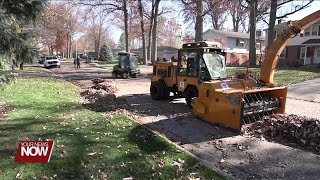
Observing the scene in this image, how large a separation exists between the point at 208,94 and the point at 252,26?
26705 mm

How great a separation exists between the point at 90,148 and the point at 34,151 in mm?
2307

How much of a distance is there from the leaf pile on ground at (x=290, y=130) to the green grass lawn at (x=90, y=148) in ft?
9.26

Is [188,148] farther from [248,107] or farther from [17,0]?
[17,0]

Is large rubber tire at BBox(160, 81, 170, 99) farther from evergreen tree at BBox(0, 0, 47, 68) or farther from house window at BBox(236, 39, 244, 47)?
house window at BBox(236, 39, 244, 47)

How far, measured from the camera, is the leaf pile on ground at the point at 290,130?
26.1 feet

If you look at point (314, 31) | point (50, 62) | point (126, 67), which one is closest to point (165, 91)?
point (126, 67)

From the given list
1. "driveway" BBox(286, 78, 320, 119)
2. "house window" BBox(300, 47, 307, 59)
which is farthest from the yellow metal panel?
"house window" BBox(300, 47, 307, 59)

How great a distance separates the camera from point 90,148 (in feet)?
22.4

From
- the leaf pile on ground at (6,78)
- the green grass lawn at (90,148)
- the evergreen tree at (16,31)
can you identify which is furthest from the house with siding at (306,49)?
the leaf pile on ground at (6,78)

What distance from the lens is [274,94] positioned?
33.1 ft

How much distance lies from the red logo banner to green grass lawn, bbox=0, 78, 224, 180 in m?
0.89

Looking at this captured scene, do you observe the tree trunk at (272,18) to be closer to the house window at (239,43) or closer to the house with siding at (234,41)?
the house with siding at (234,41)

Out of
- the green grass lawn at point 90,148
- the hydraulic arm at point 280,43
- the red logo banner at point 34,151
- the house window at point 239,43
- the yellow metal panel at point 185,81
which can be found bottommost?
the green grass lawn at point 90,148

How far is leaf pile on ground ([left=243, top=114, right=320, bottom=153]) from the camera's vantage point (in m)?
7.95
